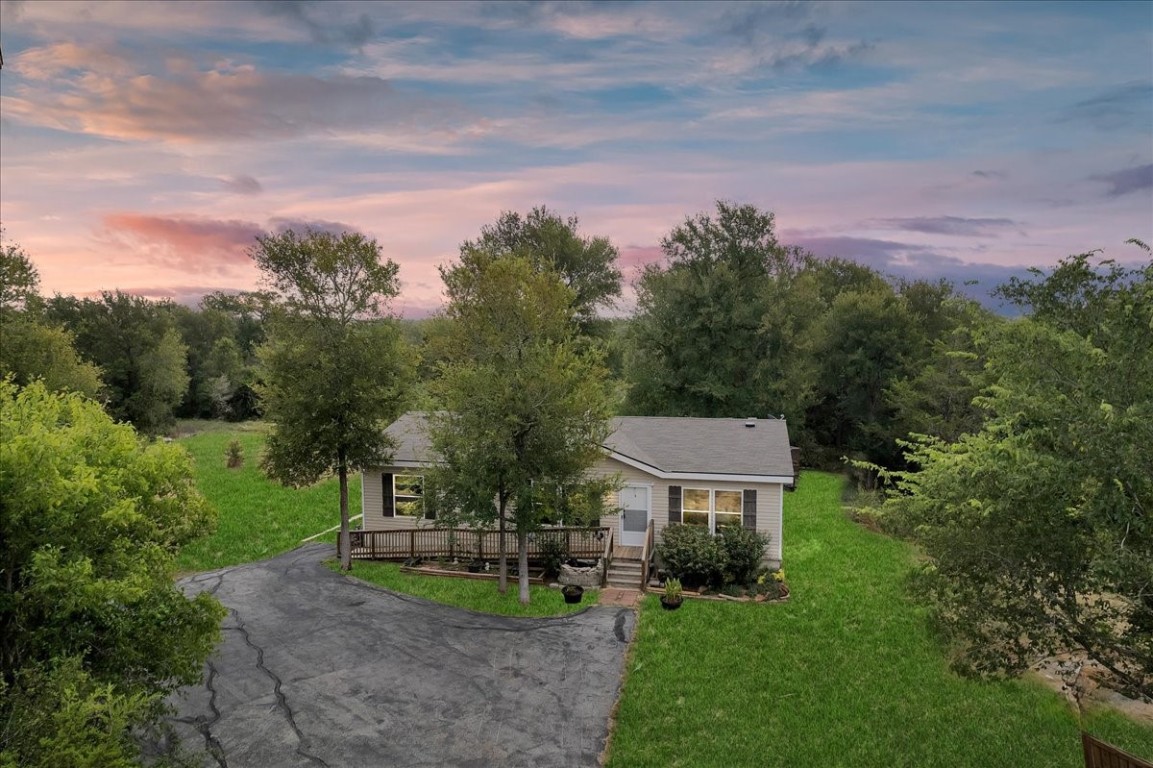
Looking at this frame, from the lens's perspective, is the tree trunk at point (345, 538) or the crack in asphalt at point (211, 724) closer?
the crack in asphalt at point (211, 724)

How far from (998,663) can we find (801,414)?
3335 centimetres

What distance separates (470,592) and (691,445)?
9179 millimetres

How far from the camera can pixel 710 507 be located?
2045 cm

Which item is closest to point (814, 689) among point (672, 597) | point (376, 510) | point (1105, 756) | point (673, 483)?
point (672, 597)

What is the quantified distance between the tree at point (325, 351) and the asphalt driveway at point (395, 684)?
167 inches

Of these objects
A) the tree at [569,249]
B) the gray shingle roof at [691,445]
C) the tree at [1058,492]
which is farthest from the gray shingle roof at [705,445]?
the tree at [569,249]

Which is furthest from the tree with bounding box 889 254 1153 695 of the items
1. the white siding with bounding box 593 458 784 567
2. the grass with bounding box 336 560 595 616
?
the white siding with bounding box 593 458 784 567

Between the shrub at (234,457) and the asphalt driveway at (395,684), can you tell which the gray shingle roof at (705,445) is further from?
the shrub at (234,457)

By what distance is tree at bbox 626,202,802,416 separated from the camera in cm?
3759

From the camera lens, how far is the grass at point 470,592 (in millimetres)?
16750

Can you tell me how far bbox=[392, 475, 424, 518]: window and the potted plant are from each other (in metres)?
8.37

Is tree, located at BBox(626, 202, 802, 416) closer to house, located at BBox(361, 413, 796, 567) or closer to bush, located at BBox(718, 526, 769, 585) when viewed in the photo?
house, located at BBox(361, 413, 796, 567)

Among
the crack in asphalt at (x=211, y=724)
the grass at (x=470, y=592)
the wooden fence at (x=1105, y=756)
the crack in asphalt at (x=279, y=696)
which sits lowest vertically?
the grass at (x=470, y=592)

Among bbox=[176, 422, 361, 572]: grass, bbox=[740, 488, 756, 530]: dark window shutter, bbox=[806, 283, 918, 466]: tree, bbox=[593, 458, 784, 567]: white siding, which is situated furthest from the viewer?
bbox=[806, 283, 918, 466]: tree
